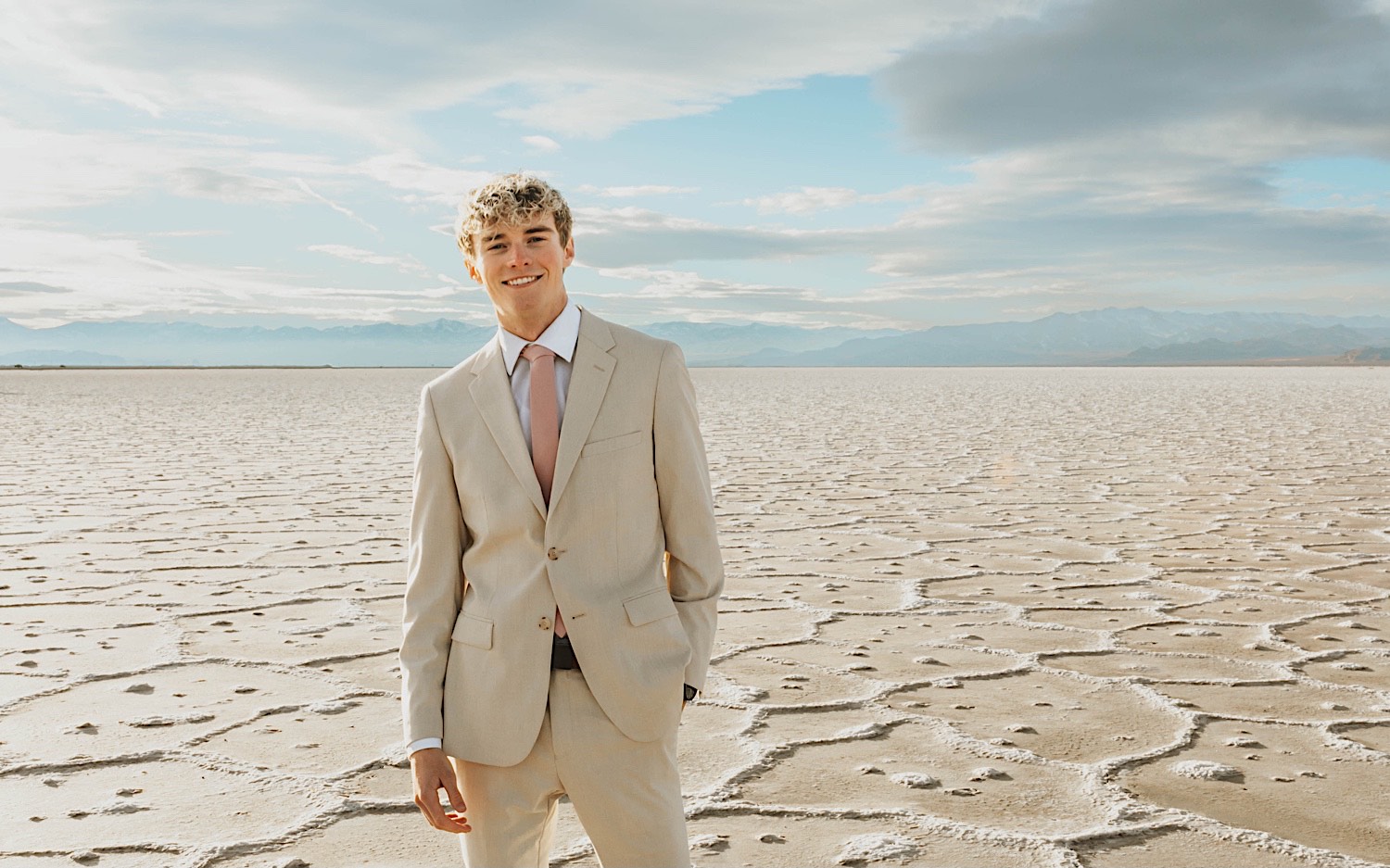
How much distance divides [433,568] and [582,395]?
0.31 meters

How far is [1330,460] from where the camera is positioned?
10.5m

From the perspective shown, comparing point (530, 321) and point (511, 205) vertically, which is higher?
point (511, 205)

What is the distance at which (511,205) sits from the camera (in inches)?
59.4

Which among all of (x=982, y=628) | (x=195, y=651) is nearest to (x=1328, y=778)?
(x=982, y=628)

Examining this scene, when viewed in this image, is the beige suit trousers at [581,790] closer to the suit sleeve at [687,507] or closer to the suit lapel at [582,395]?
the suit sleeve at [687,507]

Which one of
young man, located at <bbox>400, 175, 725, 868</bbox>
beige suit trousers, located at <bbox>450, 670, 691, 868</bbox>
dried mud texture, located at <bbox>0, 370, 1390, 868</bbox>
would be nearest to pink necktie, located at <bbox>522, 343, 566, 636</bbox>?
young man, located at <bbox>400, 175, 725, 868</bbox>

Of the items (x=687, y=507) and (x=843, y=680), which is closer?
(x=687, y=507)

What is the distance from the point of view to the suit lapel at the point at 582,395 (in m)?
1.49

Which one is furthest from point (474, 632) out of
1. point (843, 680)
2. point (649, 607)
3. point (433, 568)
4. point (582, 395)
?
point (843, 680)

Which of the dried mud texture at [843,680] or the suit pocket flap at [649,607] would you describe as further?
the dried mud texture at [843,680]

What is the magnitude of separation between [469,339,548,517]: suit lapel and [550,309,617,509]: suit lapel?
0.02m

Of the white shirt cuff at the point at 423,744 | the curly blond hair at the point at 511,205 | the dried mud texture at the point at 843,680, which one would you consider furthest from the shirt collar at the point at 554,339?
the dried mud texture at the point at 843,680

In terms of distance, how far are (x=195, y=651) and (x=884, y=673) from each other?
Result: 89.5 inches

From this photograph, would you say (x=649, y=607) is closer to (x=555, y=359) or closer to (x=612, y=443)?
(x=612, y=443)
